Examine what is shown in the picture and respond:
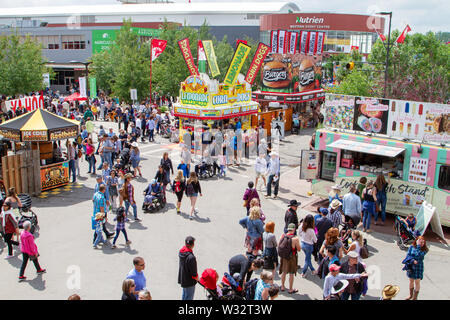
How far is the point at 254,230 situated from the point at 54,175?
9341 millimetres

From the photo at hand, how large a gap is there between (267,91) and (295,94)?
2.04 m

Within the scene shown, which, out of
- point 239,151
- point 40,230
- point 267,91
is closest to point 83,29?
point 267,91

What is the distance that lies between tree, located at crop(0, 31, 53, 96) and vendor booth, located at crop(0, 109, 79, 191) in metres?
19.8

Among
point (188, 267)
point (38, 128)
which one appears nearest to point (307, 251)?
point (188, 267)

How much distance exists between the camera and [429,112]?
12.7m

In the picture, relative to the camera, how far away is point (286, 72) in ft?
100

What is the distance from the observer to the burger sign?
99.7 feet

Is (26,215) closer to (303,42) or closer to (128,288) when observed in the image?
(128,288)

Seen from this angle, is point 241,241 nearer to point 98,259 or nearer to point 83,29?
point 98,259

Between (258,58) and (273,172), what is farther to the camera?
(258,58)

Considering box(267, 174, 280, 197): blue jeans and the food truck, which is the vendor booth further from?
the food truck

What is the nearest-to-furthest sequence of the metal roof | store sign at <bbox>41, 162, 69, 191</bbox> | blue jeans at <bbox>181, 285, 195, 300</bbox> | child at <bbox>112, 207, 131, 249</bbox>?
blue jeans at <bbox>181, 285, 195, 300</bbox>, child at <bbox>112, 207, 131, 249</bbox>, store sign at <bbox>41, 162, 69, 191</bbox>, the metal roof

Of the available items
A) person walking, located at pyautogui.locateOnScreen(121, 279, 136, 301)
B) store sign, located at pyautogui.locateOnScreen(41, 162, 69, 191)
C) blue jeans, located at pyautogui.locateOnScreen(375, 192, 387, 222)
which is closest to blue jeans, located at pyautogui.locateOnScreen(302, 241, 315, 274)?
person walking, located at pyautogui.locateOnScreen(121, 279, 136, 301)

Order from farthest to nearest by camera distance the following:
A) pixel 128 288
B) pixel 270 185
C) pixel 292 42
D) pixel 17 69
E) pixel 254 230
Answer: pixel 17 69 < pixel 292 42 < pixel 270 185 < pixel 254 230 < pixel 128 288
